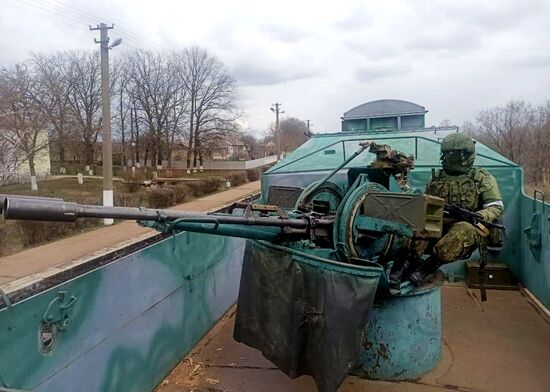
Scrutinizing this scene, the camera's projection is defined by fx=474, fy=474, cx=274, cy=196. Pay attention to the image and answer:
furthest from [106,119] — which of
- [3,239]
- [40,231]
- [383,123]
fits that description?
[383,123]

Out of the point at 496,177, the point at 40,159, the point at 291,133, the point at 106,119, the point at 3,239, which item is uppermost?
the point at 291,133

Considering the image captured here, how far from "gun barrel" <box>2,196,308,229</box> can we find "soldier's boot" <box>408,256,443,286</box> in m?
1.19

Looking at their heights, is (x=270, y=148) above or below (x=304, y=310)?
above

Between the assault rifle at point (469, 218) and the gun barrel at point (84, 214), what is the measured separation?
1.41m

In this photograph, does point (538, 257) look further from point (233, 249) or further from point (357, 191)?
point (233, 249)

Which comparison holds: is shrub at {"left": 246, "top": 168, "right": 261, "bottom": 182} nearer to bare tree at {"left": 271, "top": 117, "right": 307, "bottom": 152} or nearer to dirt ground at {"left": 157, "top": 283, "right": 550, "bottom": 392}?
dirt ground at {"left": 157, "top": 283, "right": 550, "bottom": 392}

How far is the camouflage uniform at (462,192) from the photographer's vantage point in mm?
3717

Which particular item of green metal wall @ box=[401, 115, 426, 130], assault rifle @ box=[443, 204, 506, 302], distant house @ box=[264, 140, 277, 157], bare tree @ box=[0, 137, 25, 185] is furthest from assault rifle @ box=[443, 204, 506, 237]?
distant house @ box=[264, 140, 277, 157]

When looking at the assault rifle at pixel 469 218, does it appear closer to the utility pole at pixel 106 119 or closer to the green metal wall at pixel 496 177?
the green metal wall at pixel 496 177

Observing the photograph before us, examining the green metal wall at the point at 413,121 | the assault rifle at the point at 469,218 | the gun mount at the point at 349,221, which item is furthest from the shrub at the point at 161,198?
the assault rifle at the point at 469,218

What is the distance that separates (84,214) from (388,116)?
29.3 ft

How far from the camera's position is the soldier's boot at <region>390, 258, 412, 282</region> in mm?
3877

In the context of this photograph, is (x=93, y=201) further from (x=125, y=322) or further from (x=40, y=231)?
(x=125, y=322)

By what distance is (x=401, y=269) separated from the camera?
3898mm
